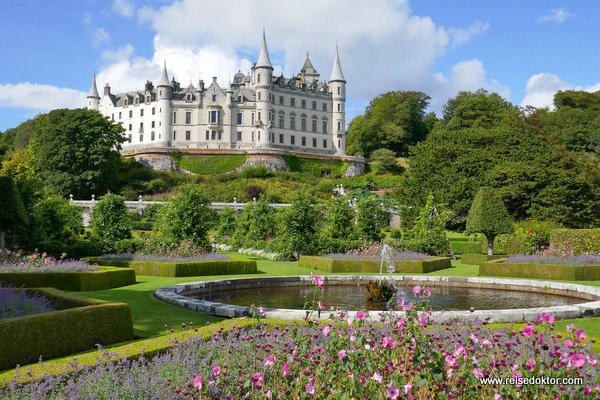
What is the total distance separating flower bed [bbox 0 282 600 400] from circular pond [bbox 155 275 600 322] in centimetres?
367

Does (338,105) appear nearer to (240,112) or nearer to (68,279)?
(240,112)

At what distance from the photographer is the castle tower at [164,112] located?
7238 cm

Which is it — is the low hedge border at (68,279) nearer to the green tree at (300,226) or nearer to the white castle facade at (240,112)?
the green tree at (300,226)

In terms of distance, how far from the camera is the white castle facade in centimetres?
7306

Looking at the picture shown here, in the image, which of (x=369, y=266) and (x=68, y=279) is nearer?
(x=68, y=279)

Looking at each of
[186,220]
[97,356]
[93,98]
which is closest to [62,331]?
[97,356]

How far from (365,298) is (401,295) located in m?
0.86

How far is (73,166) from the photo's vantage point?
5222cm

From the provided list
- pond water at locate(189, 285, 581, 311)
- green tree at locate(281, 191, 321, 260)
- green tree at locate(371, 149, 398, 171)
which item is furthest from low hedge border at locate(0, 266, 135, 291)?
green tree at locate(371, 149, 398, 171)

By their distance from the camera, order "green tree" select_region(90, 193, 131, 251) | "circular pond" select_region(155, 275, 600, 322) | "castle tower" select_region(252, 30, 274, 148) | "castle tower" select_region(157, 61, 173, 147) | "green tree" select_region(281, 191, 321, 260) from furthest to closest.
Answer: "castle tower" select_region(252, 30, 274, 148), "castle tower" select_region(157, 61, 173, 147), "green tree" select_region(281, 191, 321, 260), "green tree" select_region(90, 193, 131, 251), "circular pond" select_region(155, 275, 600, 322)

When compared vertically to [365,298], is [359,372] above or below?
above

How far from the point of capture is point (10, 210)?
1662 centimetres

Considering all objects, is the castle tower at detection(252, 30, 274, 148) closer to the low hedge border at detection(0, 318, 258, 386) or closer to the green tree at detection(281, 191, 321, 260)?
the green tree at detection(281, 191, 321, 260)

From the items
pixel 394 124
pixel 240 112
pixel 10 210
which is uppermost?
pixel 240 112
